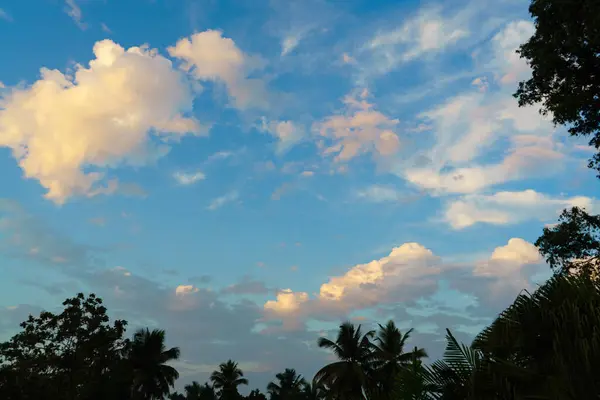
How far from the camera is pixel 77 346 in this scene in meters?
43.1

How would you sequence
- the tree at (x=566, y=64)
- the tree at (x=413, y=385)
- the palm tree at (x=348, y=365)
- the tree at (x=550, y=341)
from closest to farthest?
the tree at (x=550, y=341)
the tree at (x=413, y=385)
the tree at (x=566, y=64)
the palm tree at (x=348, y=365)

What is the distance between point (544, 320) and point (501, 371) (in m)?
0.89

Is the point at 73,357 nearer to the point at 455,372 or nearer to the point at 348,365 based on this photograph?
the point at 348,365

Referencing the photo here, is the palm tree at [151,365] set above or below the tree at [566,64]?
below

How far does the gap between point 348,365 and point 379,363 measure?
12.4ft

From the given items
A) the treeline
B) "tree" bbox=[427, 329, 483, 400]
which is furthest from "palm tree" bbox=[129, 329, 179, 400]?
"tree" bbox=[427, 329, 483, 400]

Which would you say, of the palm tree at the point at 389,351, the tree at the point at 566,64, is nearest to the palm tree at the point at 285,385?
the palm tree at the point at 389,351

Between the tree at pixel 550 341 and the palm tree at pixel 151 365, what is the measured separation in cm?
3925

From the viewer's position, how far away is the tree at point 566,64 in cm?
1448

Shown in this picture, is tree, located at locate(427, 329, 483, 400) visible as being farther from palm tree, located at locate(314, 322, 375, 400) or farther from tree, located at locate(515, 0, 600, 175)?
palm tree, located at locate(314, 322, 375, 400)

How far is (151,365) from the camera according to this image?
41656 mm

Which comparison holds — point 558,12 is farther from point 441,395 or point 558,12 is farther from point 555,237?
point 441,395

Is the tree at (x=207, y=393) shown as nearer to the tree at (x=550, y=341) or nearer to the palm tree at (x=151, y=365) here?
the palm tree at (x=151, y=365)

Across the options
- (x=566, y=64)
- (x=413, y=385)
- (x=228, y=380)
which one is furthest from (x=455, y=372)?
(x=228, y=380)
